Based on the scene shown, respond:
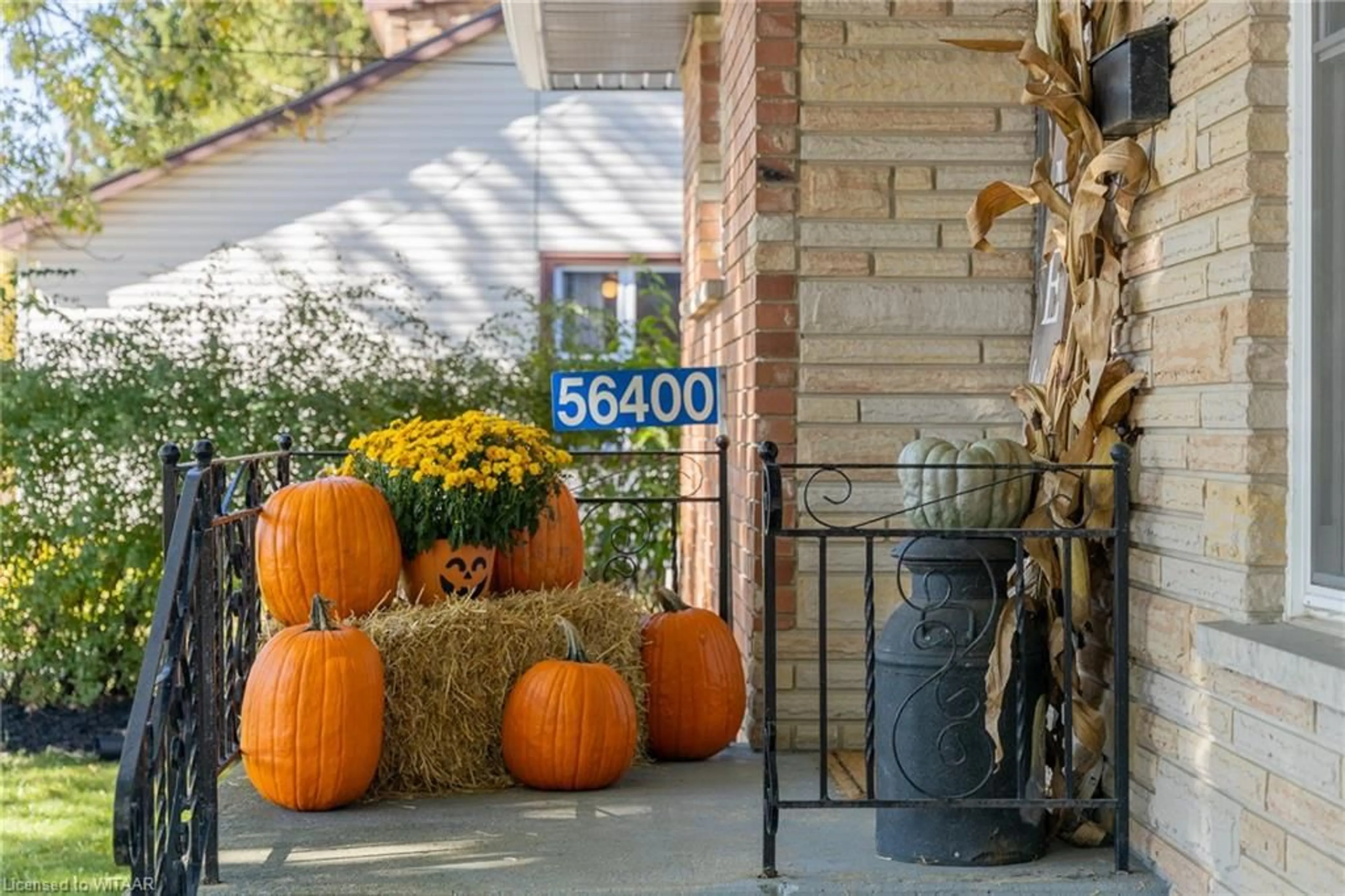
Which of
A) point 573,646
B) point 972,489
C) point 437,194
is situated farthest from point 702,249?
point 437,194

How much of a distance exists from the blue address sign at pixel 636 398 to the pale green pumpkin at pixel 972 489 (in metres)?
1.72

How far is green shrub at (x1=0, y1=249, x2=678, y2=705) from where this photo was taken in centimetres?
862

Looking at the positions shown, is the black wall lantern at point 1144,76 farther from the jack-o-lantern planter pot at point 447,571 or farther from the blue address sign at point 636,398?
the jack-o-lantern planter pot at point 447,571

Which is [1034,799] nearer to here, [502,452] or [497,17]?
[502,452]

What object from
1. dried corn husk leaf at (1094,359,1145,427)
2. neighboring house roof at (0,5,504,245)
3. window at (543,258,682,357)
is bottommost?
dried corn husk leaf at (1094,359,1145,427)

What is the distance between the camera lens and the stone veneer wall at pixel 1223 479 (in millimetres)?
3100

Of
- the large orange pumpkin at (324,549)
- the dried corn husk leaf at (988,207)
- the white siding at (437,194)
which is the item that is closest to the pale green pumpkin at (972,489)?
the dried corn husk leaf at (988,207)

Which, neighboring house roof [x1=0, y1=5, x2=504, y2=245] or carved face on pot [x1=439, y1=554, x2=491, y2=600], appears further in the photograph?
neighboring house roof [x1=0, y1=5, x2=504, y2=245]

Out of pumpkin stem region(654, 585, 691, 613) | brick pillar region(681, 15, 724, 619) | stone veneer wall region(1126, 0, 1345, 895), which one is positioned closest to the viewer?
stone veneer wall region(1126, 0, 1345, 895)

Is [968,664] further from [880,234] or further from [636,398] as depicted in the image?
[636,398]

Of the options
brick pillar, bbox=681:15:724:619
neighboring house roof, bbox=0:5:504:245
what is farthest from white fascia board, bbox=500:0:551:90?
neighboring house roof, bbox=0:5:504:245

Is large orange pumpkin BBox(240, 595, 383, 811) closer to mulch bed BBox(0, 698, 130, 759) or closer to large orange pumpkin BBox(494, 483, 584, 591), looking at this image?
large orange pumpkin BBox(494, 483, 584, 591)

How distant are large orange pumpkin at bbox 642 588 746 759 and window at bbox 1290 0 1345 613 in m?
2.36

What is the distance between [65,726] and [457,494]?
4879 mm
